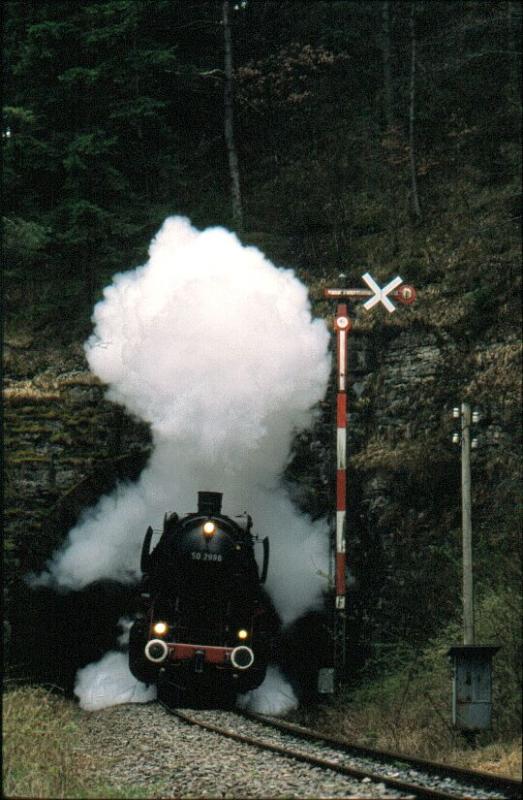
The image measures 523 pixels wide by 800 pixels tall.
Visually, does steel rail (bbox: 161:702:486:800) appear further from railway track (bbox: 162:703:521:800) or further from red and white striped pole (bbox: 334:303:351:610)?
red and white striped pole (bbox: 334:303:351:610)

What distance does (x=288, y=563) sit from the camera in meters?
20.9

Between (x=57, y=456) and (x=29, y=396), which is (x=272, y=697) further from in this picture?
(x=29, y=396)

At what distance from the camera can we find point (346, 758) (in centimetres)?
1226

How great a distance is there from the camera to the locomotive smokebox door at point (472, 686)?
12727mm

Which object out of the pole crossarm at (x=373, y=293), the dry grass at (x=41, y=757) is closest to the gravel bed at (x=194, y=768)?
the dry grass at (x=41, y=757)

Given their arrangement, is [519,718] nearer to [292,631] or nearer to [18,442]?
[292,631]

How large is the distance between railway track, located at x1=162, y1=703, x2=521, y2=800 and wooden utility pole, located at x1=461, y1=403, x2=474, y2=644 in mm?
2453

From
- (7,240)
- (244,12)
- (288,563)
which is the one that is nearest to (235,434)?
(288,563)

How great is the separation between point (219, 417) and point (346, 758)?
29.1ft

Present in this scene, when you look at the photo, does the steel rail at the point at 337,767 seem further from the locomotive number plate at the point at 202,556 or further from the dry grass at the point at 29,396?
the dry grass at the point at 29,396

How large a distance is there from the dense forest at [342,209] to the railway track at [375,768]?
2.07 meters

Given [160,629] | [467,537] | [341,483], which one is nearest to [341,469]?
[341,483]

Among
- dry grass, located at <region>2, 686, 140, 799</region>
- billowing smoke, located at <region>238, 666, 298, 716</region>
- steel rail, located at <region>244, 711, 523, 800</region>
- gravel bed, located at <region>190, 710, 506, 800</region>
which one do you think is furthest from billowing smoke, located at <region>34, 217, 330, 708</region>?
steel rail, located at <region>244, 711, 523, 800</region>

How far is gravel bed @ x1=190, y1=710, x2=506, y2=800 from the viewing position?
10.0 metres
